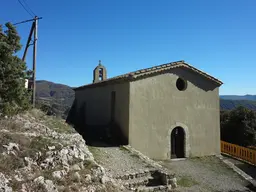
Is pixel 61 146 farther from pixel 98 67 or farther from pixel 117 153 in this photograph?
pixel 98 67

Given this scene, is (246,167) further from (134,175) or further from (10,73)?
(10,73)

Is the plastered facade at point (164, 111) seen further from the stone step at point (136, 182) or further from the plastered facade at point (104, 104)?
the stone step at point (136, 182)

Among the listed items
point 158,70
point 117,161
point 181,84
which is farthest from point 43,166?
point 181,84

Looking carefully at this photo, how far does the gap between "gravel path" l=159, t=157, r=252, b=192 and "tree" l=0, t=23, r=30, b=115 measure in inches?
280

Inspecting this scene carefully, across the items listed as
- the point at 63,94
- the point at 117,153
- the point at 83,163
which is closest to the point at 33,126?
the point at 83,163

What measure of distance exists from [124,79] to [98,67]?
931cm

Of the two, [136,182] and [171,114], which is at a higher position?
[171,114]

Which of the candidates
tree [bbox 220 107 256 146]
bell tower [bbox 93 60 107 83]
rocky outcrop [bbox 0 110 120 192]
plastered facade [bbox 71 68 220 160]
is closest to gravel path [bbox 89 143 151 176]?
plastered facade [bbox 71 68 220 160]

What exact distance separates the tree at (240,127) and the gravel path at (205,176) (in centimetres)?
834

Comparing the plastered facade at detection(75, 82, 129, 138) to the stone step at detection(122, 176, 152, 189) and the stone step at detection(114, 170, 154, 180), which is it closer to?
the stone step at detection(114, 170, 154, 180)

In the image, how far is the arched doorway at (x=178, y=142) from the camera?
14.4 m

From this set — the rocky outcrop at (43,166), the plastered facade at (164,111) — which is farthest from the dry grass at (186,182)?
the rocky outcrop at (43,166)

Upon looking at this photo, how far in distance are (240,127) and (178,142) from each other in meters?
9.99

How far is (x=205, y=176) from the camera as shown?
36.6 ft
